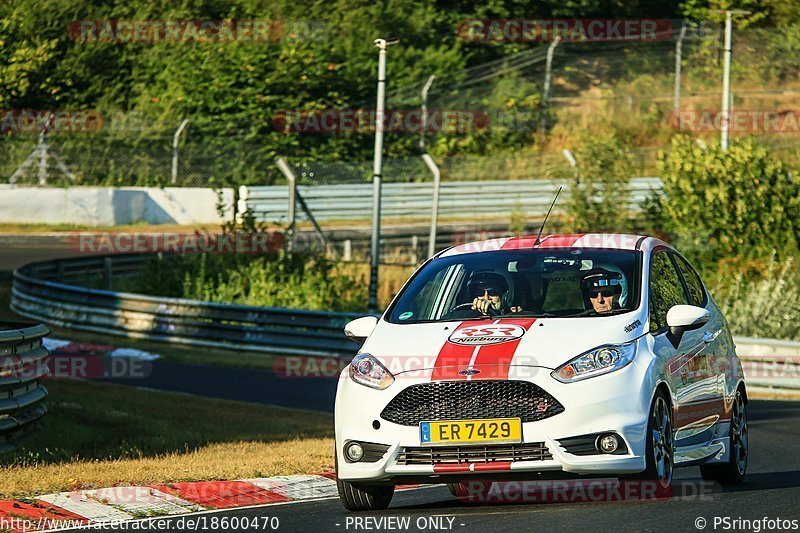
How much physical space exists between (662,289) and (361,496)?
243 cm

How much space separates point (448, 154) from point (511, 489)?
130ft

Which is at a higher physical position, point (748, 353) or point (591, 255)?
point (591, 255)

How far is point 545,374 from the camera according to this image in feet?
26.2

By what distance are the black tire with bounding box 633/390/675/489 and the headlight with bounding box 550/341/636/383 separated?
0.31 meters

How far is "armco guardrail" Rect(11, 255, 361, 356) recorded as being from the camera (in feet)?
81.8

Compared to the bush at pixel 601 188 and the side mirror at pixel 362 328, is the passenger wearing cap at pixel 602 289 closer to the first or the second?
the side mirror at pixel 362 328

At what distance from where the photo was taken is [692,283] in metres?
10.3

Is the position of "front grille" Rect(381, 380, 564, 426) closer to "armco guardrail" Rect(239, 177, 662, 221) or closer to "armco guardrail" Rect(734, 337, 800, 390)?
"armco guardrail" Rect(734, 337, 800, 390)

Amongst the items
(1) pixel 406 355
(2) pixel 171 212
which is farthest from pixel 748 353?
(2) pixel 171 212

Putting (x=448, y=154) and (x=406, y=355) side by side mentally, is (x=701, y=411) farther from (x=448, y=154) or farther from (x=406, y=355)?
(x=448, y=154)

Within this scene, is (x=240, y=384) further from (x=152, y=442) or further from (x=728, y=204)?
(x=728, y=204)

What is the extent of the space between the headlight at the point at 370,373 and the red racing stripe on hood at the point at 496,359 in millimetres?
538
